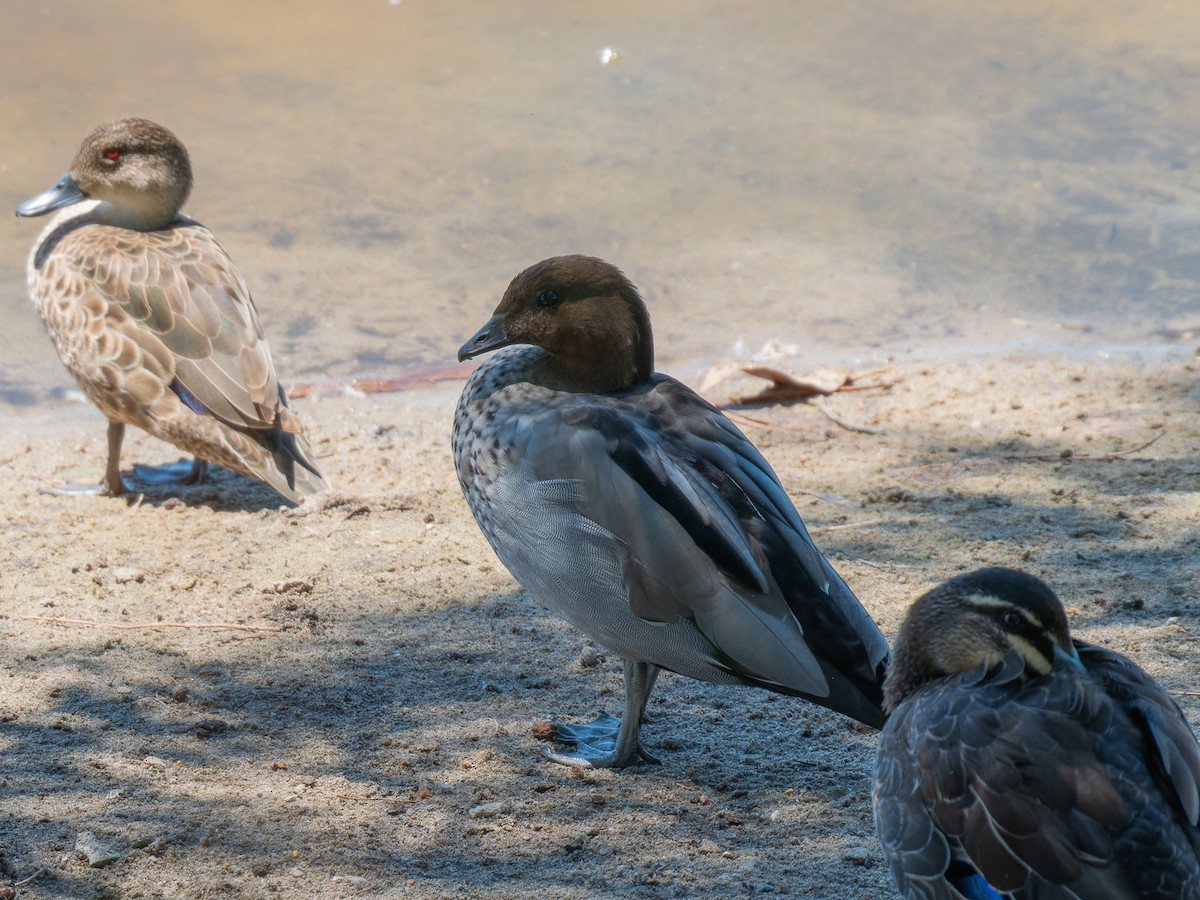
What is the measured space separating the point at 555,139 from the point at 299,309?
304cm

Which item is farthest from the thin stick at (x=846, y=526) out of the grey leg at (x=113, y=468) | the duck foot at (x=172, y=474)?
the grey leg at (x=113, y=468)

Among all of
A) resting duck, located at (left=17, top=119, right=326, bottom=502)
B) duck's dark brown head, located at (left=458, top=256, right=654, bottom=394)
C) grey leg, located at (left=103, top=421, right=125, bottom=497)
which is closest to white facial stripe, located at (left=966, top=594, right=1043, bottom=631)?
duck's dark brown head, located at (left=458, top=256, right=654, bottom=394)

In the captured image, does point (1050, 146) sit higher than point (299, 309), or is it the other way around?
point (1050, 146)

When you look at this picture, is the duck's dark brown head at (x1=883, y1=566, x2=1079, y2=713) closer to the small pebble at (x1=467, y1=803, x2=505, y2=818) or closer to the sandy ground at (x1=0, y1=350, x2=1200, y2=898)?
the sandy ground at (x1=0, y1=350, x2=1200, y2=898)

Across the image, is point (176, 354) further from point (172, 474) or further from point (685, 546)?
point (685, 546)

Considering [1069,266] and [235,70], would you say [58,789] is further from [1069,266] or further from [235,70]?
[235,70]

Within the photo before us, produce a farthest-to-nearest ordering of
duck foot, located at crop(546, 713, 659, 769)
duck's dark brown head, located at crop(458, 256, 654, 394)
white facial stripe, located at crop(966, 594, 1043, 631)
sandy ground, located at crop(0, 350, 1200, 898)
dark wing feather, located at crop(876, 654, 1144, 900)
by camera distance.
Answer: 1. duck's dark brown head, located at crop(458, 256, 654, 394)
2. duck foot, located at crop(546, 713, 659, 769)
3. sandy ground, located at crop(0, 350, 1200, 898)
4. white facial stripe, located at crop(966, 594, 1043, 631)
5. dark wing feather, located at crop(876, 654, 1144, 900)

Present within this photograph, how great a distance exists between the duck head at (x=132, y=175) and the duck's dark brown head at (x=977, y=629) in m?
4.40

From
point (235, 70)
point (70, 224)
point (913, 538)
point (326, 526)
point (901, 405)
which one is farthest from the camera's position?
point (235, 70)

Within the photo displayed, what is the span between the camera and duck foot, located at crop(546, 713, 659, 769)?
356 cm

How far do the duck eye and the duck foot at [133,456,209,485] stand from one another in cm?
418

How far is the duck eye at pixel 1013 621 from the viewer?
262 cm

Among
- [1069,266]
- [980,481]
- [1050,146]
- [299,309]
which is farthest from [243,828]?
[1050,146]

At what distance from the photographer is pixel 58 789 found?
3205 mm
